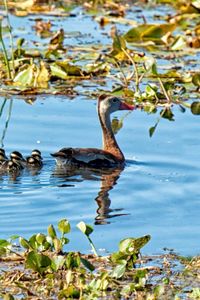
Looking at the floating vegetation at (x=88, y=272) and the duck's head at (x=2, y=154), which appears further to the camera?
the duck's head at (x=2, y=154)

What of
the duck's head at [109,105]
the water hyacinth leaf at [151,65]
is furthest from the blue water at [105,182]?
the water hyacinth leaf at [151,65]

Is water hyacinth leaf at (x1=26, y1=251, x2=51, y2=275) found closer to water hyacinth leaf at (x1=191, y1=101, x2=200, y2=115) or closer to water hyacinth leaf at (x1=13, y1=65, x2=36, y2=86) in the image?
water hyacinth leaf at (x1=191, y1=101, x2=200, y2=115)

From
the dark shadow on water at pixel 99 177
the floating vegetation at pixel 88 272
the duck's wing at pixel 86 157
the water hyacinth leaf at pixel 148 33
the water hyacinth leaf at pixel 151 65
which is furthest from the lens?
the water hyacinth leaf at pixel 148 33

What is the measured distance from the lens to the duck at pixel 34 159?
11.9 metres

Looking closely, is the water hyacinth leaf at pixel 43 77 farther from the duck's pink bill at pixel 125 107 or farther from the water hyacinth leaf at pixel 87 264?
the water hyacinth leaf at pixel 87 264

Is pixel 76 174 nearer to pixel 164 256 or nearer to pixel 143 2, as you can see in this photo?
pixel 164 256

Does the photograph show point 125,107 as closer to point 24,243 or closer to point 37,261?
point 24,243

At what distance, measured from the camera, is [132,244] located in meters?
8.38

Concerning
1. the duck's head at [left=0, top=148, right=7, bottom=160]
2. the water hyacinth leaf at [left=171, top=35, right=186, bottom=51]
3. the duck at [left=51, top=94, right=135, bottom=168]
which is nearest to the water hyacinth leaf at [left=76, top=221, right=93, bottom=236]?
the duck at [left=51, top=94, right=135, bottom=168]

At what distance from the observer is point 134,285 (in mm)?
7789

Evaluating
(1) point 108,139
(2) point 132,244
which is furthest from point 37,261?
(1) point 108,139

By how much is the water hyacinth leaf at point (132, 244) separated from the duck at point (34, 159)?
3631 millimetres

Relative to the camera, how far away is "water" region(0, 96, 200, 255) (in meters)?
9.59

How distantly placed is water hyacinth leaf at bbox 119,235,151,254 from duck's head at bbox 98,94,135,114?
16.0 feet
